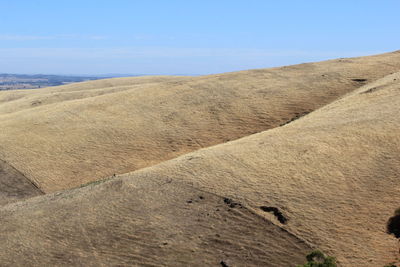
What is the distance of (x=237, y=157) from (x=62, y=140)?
18127mm

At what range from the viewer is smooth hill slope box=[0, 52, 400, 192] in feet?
111

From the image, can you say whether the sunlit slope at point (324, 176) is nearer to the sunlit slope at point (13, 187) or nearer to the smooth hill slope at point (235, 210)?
the smooth hill slope at point (235, 210)

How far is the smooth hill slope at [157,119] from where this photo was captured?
1326 inches

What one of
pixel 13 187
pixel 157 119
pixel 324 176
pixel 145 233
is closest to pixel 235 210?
pixel 145 233

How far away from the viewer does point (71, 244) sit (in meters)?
19.2

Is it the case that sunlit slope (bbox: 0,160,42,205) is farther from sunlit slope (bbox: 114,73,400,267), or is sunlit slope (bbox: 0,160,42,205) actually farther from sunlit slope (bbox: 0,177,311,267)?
sunlit slope (bbox: 114,73,400,267)

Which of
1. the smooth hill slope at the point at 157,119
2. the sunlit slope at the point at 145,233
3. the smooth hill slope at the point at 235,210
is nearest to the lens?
the sunlit slope at the point at 145,233

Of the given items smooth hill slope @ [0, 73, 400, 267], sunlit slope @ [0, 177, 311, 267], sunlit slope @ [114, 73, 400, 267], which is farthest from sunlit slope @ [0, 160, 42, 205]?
sunlit slope @ [114, 73, 400, 267]

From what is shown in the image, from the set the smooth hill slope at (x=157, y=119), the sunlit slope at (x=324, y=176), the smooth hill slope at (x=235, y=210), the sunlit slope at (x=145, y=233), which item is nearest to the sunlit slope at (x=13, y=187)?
the smooth hill slope at (x=157, y=119)

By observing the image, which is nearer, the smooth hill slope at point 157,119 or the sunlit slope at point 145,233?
the sunlit slope at point 145,233

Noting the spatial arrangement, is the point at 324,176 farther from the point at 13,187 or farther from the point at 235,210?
the point at 13,187

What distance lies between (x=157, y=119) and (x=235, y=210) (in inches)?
865

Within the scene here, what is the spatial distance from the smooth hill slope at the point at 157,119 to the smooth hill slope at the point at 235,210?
8447 millimetres

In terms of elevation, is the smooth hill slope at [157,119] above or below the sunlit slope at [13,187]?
above
